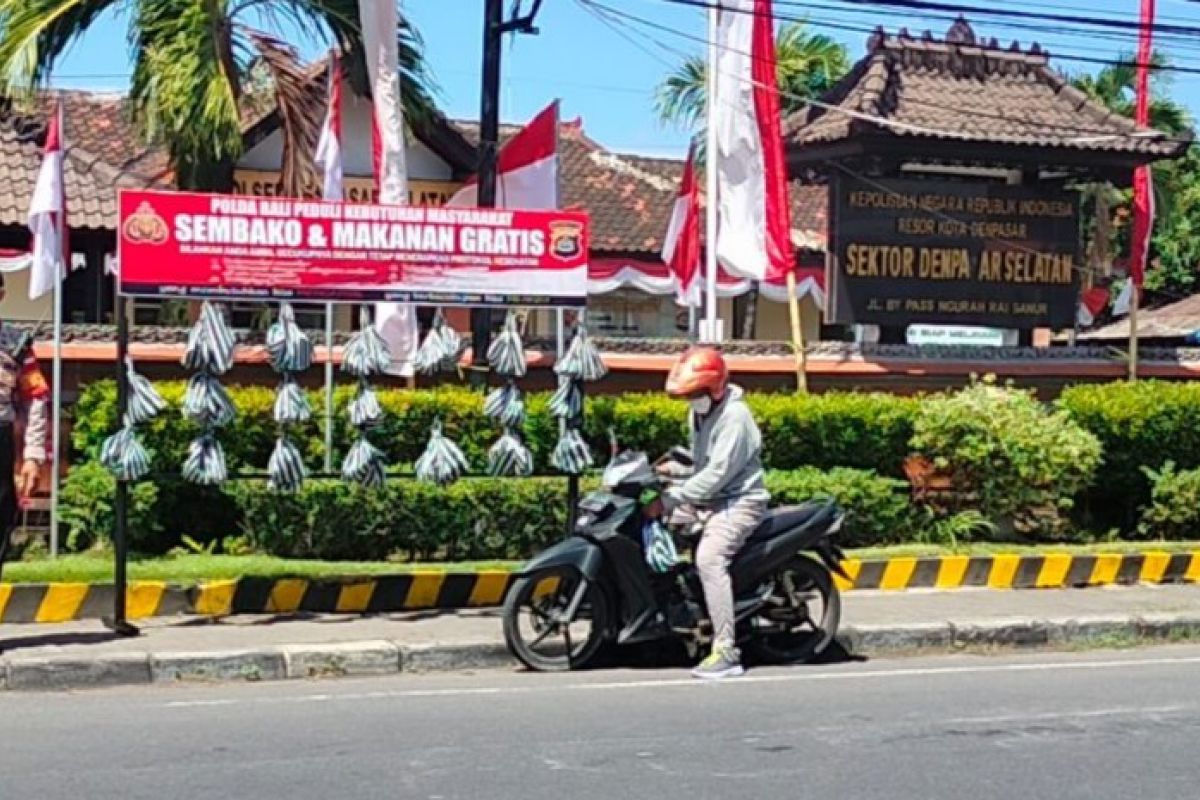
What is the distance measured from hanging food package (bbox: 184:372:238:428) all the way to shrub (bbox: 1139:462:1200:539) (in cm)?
922

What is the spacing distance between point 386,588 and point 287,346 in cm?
191

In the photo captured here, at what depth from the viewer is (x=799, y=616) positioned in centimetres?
1033

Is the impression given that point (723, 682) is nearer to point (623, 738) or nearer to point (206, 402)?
point (623, 738)

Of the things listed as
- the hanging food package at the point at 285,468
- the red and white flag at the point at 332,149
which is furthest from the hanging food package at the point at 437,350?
the red and white flag at the point at 332,149

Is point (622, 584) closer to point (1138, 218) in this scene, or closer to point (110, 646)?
point (110, 646)

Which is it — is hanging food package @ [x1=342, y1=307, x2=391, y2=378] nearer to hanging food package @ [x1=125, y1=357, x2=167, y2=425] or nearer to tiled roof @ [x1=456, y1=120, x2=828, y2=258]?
hanging food package @ [x1=125, y1=357, x2=167, y2=425]

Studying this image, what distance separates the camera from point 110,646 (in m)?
9.88

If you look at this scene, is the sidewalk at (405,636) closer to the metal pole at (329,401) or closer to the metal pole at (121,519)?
the metal pole at (121,519)

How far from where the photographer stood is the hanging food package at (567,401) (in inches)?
446

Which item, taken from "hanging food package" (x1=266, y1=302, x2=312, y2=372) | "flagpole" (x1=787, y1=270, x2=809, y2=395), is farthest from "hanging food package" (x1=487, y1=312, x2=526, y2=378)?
"flagpole" (x1=787, y1=270, x2=809, y2=395)

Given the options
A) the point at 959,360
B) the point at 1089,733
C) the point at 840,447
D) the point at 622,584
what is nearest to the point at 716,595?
the point at 622,584

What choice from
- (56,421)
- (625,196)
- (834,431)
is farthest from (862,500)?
(625,196)

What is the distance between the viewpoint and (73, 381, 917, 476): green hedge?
13.5 meters

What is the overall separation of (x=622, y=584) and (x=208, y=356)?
2.96 meters
